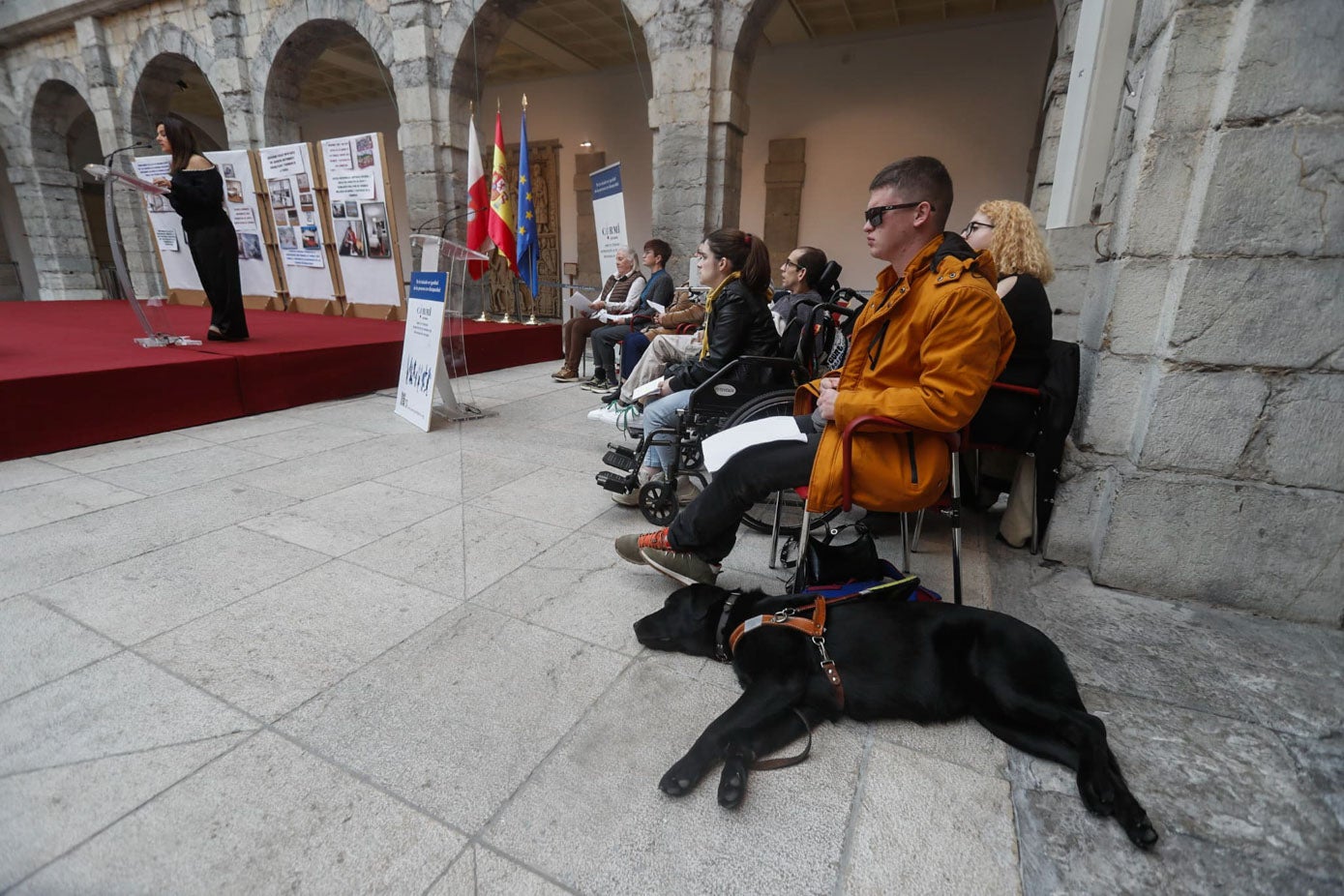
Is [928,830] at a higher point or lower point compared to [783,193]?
lower

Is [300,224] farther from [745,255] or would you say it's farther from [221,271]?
[745,255]

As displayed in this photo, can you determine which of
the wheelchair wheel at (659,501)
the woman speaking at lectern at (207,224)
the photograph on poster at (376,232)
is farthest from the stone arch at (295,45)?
the wheelchair wheel at (659,501)

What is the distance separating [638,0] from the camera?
6.56 metres

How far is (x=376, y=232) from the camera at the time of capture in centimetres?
754

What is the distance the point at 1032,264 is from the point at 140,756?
3532 mm

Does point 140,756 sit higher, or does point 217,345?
point 217,345

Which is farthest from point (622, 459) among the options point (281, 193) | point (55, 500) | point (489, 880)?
point (281, 193)

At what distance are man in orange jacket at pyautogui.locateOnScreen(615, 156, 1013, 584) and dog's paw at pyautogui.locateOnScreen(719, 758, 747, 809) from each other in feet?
2.46

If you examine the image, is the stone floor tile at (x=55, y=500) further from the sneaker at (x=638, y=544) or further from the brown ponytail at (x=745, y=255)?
the brown ponytail at (x=745, y=255)

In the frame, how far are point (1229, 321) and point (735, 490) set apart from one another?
1.84 m

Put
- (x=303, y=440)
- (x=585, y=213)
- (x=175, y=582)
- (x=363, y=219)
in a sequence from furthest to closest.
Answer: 1. (x=585, y=213)
2. (x=363, y=219)
3. (x=303, y=440)
4. (x=175, y=582)

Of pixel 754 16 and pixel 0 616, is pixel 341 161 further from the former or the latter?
pixel 0 616

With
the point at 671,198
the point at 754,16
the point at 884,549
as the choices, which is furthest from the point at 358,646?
the point at 754,16

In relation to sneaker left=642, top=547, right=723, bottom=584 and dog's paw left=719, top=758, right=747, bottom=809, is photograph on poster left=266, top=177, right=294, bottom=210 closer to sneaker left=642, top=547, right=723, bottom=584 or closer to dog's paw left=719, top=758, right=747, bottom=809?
sneaker left=642, top=547, right=723, bottom=584
